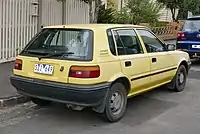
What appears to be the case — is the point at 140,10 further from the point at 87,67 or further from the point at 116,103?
the point at 87,67

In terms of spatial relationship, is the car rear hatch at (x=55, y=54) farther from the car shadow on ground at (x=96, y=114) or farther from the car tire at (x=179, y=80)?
the car tire at (x=179, y=80)

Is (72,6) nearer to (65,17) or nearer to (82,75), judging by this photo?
(65,17)

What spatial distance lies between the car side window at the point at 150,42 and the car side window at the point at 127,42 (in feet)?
0.86

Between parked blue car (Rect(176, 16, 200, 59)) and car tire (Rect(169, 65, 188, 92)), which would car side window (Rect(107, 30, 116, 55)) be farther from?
parked blue car (Rect(176, 16, 200, 59))

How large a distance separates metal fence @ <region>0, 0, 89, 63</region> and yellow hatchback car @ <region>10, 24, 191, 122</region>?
3.85m

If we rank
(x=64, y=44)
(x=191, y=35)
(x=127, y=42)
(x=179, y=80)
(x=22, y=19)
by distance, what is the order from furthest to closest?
(x=191, y=35) → (x=22, y=19) → (x=179, y=80) → (x=127, y=42) → (x=64, y=44)

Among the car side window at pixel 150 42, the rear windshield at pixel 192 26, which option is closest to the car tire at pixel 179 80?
the car side window at pixel 150 42

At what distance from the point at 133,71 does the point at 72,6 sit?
665 cm

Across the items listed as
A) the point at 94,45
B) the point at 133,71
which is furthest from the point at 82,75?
the point at 133,71

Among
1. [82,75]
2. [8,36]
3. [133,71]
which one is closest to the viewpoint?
[82,75]

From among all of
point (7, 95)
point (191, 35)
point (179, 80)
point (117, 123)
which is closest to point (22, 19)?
point (7, 95)

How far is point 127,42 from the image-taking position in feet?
19.1

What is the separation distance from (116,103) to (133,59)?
0.80 m

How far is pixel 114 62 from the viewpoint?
5.24m
